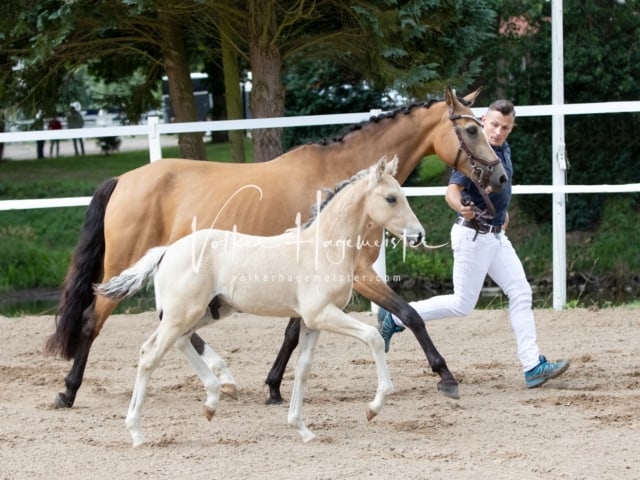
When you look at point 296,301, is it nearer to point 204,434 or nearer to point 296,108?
point 204,434

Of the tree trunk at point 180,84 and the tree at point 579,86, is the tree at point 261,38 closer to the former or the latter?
the tree trunk at point 180,84

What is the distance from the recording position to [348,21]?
1117 cm

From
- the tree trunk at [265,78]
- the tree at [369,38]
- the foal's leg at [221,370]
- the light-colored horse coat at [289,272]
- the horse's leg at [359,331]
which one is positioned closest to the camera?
the horse's leg at [359,331]

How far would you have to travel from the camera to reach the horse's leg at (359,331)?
501 centimetres

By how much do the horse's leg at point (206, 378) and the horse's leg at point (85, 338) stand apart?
3.53 feet

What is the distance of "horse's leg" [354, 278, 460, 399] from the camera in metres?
5.99

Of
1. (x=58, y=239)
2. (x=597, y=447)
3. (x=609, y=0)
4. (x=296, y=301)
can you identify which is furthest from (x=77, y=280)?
(x=609, y=0)

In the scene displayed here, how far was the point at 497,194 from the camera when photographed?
6188 millimetres

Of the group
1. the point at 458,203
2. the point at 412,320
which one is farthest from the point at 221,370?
the point at 458,203

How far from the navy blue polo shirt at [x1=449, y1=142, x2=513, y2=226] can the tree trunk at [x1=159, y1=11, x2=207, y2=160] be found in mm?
6552

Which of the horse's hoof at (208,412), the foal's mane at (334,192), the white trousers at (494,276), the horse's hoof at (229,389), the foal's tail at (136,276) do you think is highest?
the foal's mane at (334,192)

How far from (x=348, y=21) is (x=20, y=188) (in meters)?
9.38

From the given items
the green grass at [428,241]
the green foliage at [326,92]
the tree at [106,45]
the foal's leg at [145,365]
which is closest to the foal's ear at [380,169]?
the foal's leg at [145,365]

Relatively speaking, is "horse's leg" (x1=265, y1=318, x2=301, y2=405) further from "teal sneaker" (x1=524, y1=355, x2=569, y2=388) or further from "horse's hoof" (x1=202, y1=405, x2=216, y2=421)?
"teal sneaker" (x1=524, y1=355, x2=569, y2=388)
